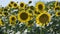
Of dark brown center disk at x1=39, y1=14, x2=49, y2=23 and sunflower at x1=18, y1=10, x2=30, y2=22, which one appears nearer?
dark brown center disk at x1=39, y1=14, x2=49, y2=23

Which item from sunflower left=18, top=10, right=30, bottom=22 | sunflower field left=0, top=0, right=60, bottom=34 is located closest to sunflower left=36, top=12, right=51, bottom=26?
sunflower field left=0, top=0, right=60, bottom=34

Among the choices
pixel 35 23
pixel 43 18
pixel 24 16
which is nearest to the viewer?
pixel 43 18

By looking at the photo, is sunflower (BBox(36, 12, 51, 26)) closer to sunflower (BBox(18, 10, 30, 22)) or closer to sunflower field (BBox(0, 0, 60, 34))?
sunflower field (BBox(0, 0, 60, 34))

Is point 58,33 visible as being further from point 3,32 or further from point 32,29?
point 3,32

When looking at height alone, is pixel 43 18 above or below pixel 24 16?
below

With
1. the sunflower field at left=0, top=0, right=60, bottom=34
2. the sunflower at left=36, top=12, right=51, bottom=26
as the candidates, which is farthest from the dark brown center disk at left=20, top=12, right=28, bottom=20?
the sunflower at left=36, top=12, right=51, bottom=26

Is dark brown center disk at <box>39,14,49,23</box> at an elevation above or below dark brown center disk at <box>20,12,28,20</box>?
below

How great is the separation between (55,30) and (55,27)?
28 millimetres

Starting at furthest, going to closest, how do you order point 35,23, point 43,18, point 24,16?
point 24,16 < point 35,23 < point 43,18

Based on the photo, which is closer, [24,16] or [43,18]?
[43,18]

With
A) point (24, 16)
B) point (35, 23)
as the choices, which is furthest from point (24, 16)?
point (35, 23)

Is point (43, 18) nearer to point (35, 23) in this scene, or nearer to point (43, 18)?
point (43, 18)

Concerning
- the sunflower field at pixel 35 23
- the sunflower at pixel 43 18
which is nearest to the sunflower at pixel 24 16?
the sunflower field at pixel 35 23

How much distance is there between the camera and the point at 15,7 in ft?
10.7
